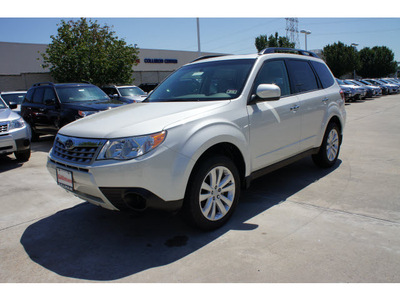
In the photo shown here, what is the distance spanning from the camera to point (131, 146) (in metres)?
2.86

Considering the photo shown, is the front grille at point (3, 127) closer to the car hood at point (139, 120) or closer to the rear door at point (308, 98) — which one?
the car hood at point (139, 120)

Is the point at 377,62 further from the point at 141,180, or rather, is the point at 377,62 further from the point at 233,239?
the point at 141,180

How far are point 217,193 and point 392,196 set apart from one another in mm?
2419

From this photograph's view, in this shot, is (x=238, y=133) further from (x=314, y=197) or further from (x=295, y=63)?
(x=295, y=63)

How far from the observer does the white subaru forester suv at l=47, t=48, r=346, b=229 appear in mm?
2857

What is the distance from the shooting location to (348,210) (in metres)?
3.80

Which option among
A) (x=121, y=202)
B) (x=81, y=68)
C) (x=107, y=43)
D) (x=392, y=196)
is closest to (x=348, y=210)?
(x=392, y=196)

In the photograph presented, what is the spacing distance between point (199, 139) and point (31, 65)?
2984 cm

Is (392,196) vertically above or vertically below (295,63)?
below

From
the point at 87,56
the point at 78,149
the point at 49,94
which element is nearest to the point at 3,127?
the point at 49,94

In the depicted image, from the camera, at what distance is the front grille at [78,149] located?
2.98 m

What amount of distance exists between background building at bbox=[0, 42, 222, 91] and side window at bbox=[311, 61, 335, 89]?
1880 cm

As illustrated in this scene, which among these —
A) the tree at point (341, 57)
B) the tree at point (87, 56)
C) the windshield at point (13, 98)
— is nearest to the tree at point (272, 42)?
the tree at point (341, 57)

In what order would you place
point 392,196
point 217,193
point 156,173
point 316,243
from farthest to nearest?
1. point 392,196
2. point 217,193
3. point 316,243
4. point 156,173
